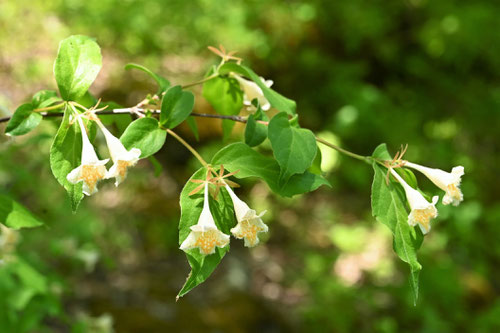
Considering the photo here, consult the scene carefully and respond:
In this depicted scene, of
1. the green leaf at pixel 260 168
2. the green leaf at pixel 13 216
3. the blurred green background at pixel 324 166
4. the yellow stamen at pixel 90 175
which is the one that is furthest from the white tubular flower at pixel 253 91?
the blurred green background at pixel 324 166

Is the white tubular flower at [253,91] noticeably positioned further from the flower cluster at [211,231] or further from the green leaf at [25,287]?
the green leaf at [25,287]

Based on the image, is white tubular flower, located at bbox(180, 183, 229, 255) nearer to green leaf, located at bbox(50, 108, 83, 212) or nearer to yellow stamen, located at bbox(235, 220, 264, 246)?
yellow stamen, located at bbox(235, 220, 264, 246)

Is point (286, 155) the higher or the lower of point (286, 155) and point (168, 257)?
the higher

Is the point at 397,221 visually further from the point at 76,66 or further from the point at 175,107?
the point at 76,66

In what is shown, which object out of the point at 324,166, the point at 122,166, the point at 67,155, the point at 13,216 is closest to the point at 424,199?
the point at 122,166

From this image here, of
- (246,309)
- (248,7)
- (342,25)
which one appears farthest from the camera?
(342,25)

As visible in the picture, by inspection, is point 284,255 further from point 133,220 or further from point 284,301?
point 133,220

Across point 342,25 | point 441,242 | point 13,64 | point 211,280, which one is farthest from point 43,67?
point 441,242
